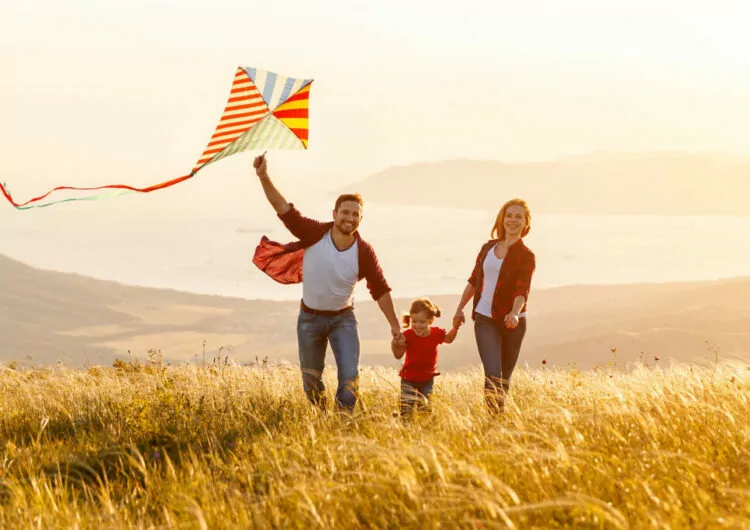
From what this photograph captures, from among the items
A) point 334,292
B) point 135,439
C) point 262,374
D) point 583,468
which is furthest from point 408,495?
point 262,374

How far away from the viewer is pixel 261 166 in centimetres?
768

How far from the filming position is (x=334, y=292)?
782cm

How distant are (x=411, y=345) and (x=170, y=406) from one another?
8.39ft

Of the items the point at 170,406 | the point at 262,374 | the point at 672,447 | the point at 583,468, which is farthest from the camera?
the point at 262,374

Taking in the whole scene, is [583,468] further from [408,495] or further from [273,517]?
[273,517]

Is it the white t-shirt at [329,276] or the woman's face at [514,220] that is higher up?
the woman's face at [514,220]

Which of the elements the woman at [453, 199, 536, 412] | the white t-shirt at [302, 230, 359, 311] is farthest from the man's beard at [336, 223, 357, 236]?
the woman at [453, 199, 536, 412]

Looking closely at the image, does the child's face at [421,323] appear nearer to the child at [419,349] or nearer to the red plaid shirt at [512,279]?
the child at [419,349]

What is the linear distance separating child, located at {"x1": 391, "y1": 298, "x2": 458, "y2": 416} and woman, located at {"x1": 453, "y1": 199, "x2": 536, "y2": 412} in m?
0.26

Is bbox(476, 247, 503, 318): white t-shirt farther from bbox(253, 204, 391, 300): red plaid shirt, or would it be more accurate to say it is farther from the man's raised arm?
the man's raised arm

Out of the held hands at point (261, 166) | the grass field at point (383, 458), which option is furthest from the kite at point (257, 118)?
the grass field at point (383, 458)

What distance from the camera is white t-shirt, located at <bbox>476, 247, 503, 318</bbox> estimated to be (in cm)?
803

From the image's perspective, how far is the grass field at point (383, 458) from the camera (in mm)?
4547

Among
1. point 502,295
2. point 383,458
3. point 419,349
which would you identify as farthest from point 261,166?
point 383,458
